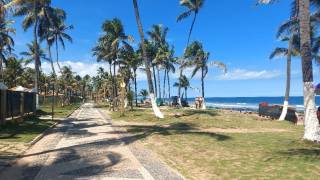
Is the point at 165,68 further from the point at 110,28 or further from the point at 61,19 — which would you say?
the point at 61,19

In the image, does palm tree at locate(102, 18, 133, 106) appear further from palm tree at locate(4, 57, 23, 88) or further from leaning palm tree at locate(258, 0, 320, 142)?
leaning palm tree at locate(258, 0, 320, 142)

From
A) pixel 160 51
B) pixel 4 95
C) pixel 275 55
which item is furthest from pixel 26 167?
pixel 160 51

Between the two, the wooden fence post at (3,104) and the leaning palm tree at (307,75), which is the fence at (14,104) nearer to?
the wooden fence post at (3,104)

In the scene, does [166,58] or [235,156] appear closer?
[235,156]

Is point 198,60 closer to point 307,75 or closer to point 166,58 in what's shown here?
point 166,58

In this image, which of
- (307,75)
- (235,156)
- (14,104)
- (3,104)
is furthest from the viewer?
(14,104)

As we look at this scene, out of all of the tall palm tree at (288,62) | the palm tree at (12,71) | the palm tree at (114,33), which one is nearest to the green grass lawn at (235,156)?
the tall palm tree at (288,62)

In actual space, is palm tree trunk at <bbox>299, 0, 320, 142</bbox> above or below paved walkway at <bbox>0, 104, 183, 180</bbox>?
above

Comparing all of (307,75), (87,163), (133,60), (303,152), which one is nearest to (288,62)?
(307,75)

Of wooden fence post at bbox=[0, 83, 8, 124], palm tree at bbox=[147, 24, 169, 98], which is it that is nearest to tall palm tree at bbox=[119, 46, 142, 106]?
palm tree at bbox=[147, 24, 169, 98]

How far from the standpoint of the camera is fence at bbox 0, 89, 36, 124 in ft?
78.8

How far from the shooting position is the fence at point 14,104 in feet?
78.8

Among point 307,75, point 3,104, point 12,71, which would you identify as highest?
point 12,71

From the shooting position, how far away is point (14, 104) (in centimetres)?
2722
